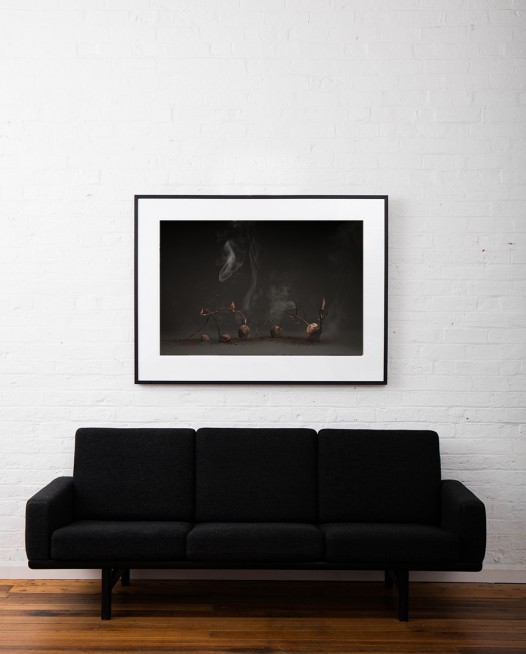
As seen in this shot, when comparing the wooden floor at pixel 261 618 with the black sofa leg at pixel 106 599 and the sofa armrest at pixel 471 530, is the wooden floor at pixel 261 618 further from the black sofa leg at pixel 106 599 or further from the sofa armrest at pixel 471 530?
the sofa armrest at pixel 471 530

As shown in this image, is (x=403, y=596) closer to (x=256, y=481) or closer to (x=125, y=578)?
(x=256, y=481)

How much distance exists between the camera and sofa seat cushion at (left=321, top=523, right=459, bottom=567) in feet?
10.2

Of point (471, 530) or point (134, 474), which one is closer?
point (471, 530)

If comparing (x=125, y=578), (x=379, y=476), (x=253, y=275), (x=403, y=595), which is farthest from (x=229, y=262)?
(x=403, y=595)

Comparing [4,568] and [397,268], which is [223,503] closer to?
[4,568]

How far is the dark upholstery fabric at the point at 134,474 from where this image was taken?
3.46 meters

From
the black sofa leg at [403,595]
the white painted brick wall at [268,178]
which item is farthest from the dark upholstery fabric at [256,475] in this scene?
the black sofa leg at [403,595]

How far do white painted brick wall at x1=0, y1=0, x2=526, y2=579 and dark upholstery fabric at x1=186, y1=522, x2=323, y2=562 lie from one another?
76 cm

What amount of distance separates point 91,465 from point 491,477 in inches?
85.2

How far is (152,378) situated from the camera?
374cm

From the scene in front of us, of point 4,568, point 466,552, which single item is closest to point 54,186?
point 4,568

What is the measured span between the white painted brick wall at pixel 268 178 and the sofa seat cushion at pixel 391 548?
722 mm

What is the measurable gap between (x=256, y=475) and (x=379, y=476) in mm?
630

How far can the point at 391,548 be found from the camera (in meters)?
3.11
